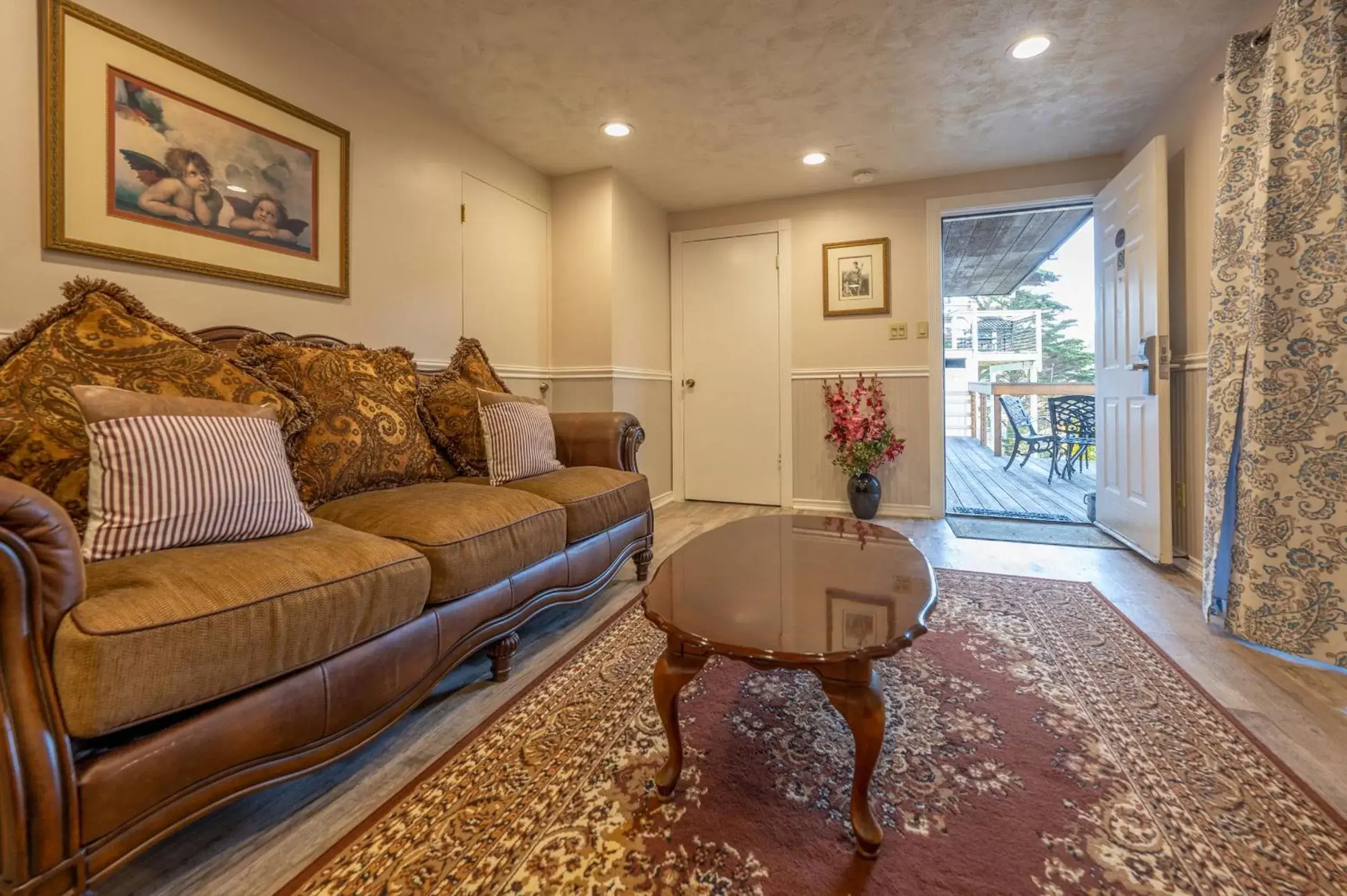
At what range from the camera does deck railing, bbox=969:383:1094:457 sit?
571cm

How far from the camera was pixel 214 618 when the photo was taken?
2.94 feet

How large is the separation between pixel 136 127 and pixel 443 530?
1.55m

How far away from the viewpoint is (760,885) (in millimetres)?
879

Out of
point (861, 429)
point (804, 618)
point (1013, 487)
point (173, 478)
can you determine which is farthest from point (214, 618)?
point (1013, 487)

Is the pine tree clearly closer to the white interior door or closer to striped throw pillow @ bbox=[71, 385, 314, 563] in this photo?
the white interior door

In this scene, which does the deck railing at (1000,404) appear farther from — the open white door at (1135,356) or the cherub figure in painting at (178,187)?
the cherub figure in painting at (178,187)

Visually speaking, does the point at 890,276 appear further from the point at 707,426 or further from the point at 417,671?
the point at 417,671

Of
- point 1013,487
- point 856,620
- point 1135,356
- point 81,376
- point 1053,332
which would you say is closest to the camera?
point 856,620

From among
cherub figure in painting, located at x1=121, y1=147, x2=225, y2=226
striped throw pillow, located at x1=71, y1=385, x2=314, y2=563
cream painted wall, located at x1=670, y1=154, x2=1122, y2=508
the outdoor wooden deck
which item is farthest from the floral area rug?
the outdoor wooden deck

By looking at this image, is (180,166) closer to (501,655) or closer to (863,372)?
(501,655)

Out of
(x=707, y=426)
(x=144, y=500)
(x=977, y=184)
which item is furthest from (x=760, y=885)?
(x=977, y=184)

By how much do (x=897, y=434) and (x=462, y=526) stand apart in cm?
314

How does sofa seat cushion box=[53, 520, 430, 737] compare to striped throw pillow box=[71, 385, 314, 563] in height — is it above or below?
below

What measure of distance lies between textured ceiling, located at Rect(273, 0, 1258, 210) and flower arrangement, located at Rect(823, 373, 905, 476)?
1426 mm
